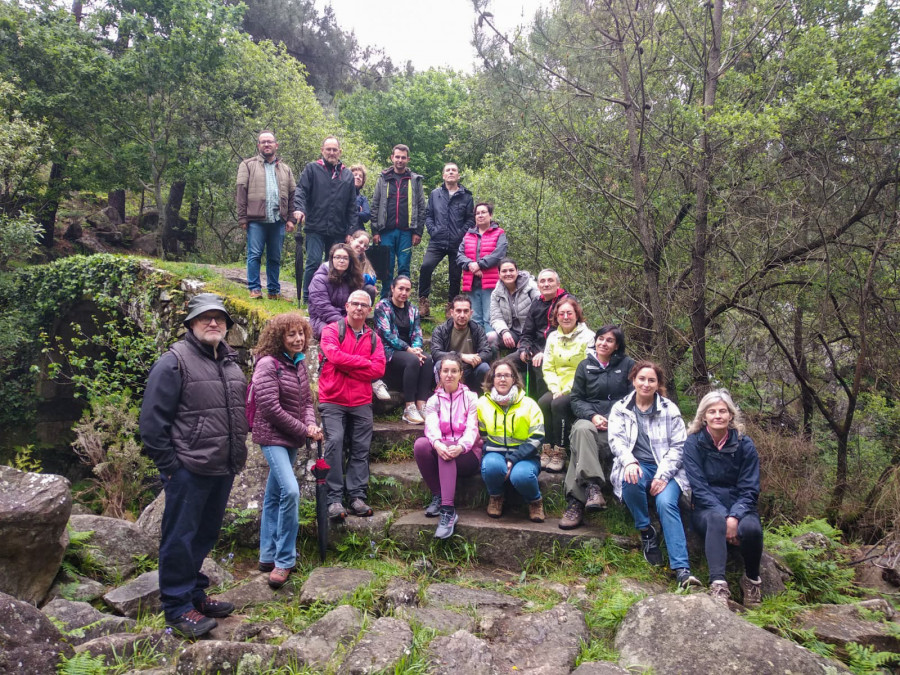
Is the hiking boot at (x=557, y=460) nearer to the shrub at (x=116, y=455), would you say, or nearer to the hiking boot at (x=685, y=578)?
the hiking boot at (x=685, y=578)

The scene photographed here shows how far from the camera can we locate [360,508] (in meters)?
5.35

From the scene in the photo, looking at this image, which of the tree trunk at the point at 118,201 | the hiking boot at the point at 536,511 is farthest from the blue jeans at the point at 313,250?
the tree trunk at the point at 118,201

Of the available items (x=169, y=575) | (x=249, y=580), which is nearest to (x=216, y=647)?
(x=169, y=575)

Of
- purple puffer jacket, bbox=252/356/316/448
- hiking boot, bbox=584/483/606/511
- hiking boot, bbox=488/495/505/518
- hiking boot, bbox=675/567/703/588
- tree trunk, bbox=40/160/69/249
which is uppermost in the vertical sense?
tree trunk, bbox=40/160/69/249

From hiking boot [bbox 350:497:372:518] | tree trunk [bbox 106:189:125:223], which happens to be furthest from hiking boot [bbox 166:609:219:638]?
tree trunk [bbox 106:189:125:223]

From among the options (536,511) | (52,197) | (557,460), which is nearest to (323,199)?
(557,460)

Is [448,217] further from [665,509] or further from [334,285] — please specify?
[665,509]

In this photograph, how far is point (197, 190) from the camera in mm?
15375

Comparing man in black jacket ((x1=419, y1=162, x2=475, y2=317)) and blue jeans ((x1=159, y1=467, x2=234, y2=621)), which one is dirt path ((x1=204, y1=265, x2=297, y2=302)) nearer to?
man in black jacket ((x1=419, y1=162, x2=475, y2=317))

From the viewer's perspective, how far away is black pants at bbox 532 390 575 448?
5746 millimetres

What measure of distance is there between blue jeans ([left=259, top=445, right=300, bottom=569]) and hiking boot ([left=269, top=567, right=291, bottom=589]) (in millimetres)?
39

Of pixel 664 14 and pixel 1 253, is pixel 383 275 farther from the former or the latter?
pixel 1 253

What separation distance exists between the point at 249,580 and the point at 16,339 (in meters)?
9.18

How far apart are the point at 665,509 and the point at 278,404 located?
3056 mm
